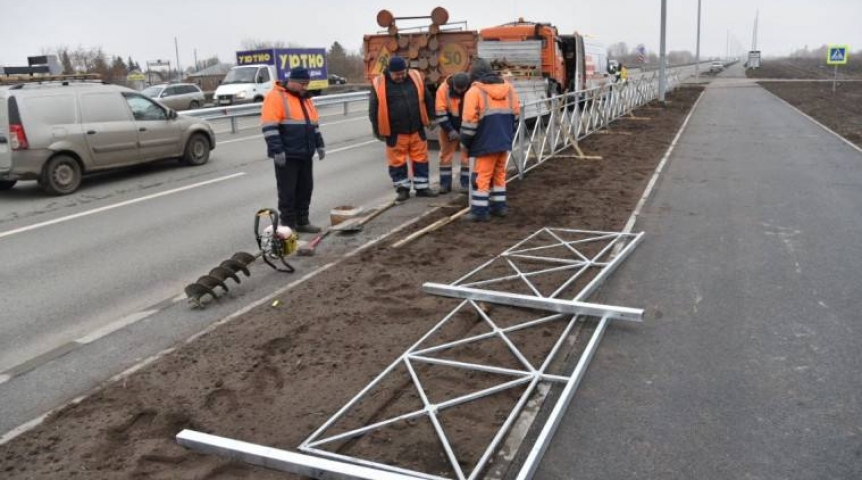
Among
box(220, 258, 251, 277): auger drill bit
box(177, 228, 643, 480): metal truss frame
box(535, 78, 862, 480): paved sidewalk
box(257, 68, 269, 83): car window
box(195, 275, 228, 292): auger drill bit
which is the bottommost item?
box(535, 78, 862, 480): paved sidewalk

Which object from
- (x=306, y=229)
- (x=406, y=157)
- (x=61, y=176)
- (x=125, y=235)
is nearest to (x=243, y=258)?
(x=306, y=229)

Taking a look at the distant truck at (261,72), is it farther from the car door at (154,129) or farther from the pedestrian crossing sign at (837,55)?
the pedestrian crossing sign at (837,55)

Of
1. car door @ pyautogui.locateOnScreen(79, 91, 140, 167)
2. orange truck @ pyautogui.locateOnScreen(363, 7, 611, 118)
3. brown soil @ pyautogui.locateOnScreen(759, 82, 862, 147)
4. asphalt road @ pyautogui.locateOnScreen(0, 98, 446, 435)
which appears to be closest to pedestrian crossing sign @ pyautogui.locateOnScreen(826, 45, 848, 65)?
brown soil @ pyautogui.locateOnScreen(759, 82, 862, 147)

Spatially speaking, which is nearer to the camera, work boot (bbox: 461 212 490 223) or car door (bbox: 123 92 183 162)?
work boot (bbox: 461 212 490 223)

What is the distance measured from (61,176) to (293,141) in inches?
202

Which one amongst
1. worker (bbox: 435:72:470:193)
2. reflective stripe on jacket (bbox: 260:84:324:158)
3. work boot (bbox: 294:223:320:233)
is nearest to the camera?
reflective stripe on jacket (bbox: 260:84:324:158)

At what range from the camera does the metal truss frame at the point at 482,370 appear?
316 centimetres

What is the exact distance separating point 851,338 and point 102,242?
7.18 meters

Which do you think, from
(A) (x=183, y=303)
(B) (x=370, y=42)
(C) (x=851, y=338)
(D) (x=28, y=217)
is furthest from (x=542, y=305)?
(B) (x=370, y=42)

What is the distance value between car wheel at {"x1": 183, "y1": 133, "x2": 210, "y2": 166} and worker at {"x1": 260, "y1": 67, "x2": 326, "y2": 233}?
5.88 m

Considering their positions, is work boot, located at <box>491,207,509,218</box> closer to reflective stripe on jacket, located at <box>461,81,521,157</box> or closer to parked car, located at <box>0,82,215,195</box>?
reflective stripe on jacket, located at <box>461,81,521,157</box>

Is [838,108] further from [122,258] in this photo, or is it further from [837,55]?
[122,258]

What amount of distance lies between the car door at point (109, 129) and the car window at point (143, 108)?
6.0 inches

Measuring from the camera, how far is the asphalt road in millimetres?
4602
